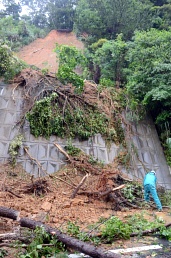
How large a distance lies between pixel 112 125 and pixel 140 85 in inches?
78.8

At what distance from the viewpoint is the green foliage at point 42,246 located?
3.29m

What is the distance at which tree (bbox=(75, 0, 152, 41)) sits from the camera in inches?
669

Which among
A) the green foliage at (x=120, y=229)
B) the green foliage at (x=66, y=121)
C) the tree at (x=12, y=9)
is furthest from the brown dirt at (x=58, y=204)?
the tree at (x=12, y=9)

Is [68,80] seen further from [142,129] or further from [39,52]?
[39,52]

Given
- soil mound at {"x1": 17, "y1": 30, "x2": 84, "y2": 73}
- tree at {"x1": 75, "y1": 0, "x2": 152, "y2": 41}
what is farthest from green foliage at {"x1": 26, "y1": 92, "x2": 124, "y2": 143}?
soil mound at {"x1": 17, "y1": 30, "x2": 84, "y2": 73}

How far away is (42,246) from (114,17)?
16628 mm

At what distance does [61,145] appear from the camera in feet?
29.6

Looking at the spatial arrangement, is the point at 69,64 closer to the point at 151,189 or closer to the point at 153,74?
the point at 153,74

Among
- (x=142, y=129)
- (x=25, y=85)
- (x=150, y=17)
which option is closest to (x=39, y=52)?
(x=150, y=17)

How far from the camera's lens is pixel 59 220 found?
5.14 m

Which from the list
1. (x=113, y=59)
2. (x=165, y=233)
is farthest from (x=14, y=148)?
(x=113, y=59)

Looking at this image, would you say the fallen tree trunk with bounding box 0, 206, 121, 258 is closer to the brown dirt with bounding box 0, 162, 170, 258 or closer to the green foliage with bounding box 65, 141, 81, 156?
the brown dirt with bounding box 0, 162, 170, 258

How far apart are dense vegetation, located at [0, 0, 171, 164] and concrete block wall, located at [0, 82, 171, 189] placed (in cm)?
59

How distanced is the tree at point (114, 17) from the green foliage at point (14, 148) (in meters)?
11.8
